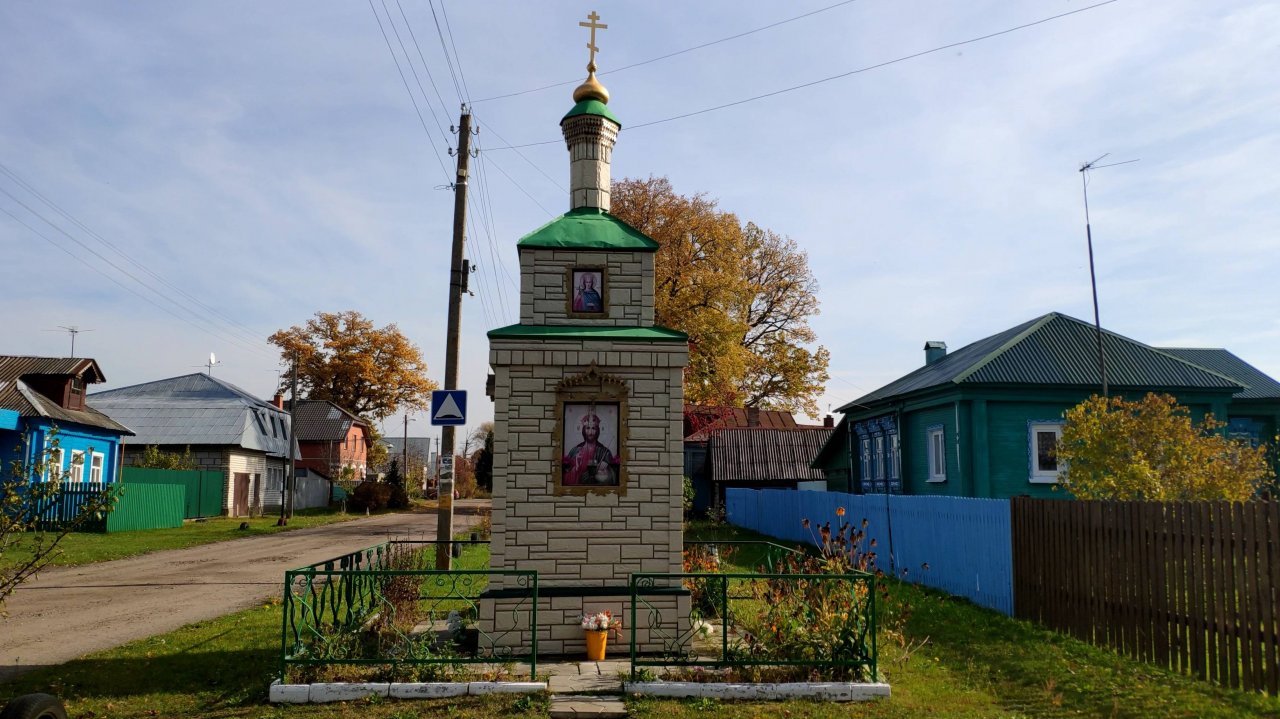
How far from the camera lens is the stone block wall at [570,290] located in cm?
925

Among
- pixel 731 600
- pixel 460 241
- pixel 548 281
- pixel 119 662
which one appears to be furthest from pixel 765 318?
pixel 119 662

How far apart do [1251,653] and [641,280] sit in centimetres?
642

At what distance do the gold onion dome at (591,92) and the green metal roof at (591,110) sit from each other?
2.6 inches

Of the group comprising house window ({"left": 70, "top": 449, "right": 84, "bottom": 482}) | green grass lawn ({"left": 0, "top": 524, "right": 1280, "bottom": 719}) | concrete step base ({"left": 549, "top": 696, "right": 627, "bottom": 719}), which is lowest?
green grass lawn ({"left": 0, "top": 524, "right": 1280, "bottom": 719})

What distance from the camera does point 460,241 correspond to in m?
14.9

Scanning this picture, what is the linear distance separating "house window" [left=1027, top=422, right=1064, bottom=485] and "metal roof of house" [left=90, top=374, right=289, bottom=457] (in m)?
32.3

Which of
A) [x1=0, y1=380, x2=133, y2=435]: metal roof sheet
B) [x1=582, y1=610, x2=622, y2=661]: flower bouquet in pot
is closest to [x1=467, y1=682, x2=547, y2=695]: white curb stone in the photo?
[x1=582, y1=610, x2=622, y2=661]: flower bouquet in pot

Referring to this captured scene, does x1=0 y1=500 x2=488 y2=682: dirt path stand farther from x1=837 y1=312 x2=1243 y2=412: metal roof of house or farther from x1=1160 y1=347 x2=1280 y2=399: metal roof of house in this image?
x1=1160 y1=347 x2=1280 y2=399: metal roof of house

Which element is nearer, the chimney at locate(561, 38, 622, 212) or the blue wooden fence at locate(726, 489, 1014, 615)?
the chimney at locate(561, 38, 622, 212)

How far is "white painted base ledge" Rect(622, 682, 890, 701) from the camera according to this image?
7.16m

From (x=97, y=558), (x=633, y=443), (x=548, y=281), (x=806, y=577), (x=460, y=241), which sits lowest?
(x=97, y=558)

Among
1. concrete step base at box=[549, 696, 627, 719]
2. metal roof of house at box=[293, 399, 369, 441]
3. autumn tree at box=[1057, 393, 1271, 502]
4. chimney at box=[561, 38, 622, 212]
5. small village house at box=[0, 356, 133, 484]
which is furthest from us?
metal roof of house at box=[293, 399, 369, 441]

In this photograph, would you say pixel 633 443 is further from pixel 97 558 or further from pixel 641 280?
pixel 97 558

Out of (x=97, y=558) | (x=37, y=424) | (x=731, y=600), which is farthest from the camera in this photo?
(x=37, y=424)
